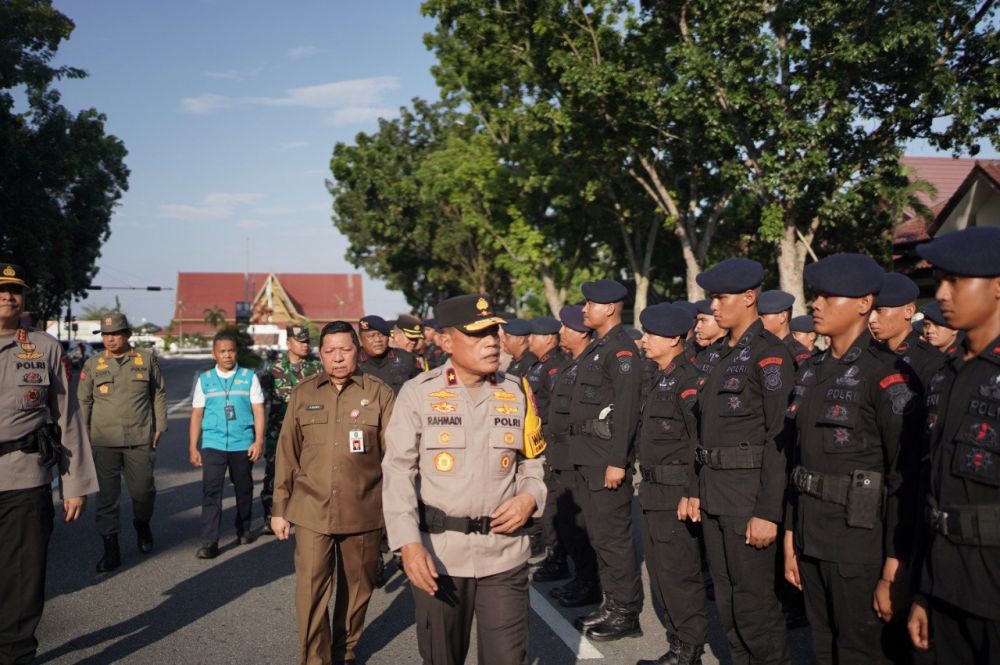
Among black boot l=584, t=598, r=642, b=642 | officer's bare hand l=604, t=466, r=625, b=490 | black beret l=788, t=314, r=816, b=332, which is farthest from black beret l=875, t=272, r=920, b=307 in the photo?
black beret l=788, t=314, r=816, b=332

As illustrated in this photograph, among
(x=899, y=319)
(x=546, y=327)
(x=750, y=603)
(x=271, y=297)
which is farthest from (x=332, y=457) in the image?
(x=271, y=297)

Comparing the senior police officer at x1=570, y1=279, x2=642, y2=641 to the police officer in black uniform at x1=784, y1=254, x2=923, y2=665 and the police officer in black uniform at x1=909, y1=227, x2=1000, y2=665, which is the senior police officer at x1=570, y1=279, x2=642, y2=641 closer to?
the police officer in black uniform at x1=784, y1=254, x2=923, y2=665

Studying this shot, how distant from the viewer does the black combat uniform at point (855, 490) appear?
335 cm

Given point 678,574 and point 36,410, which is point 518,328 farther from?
point 36,410

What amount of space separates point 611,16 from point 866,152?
682 centimetres

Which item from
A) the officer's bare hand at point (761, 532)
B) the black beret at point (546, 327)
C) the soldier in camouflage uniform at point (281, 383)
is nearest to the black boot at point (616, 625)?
the officer's bare hand at point (761, 532)

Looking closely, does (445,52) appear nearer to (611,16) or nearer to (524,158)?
(524,158)

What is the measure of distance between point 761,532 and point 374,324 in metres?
4.68

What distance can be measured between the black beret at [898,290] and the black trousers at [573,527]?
2.50 metres

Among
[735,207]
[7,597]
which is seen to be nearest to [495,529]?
[7,597]

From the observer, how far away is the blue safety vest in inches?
304

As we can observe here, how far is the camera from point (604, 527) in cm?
556

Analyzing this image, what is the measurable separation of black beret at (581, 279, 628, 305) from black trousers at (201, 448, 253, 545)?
3.87m

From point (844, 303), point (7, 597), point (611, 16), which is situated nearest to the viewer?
point (844, 303)
